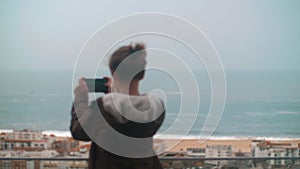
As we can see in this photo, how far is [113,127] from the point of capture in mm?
927

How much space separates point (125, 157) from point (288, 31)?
124 cm

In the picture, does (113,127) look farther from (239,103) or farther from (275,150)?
(275,150)

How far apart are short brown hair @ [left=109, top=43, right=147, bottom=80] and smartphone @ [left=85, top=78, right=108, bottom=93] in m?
0.04

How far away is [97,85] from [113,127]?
0.13m

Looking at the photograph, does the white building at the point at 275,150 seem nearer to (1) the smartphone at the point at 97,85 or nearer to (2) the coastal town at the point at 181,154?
(2) the coastal town at the point at 181,154

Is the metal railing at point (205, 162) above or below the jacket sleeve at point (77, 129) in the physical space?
below

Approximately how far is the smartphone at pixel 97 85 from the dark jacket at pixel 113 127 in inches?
1.8

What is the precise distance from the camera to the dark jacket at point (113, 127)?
918 millimetres

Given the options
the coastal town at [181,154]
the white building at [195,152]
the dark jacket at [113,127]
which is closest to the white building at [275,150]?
the coastal town at [181,154]

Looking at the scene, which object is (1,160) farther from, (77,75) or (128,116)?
(128,116)

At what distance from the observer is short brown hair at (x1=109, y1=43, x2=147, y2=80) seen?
0.96 meters

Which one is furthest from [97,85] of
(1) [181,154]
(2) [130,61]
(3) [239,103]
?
(3) [239,103]

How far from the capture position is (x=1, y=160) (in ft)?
5.58

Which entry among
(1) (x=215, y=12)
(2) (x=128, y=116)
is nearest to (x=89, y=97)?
(2) (x=128, y=116)
